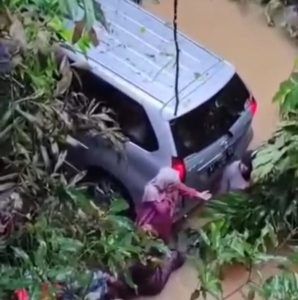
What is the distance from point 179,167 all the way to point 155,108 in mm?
192

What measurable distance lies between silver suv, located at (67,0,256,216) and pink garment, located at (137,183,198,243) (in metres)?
0.06

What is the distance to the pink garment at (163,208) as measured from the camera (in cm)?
320

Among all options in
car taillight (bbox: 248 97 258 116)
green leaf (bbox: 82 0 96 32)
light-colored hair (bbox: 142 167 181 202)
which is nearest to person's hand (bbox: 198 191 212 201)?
light-colored hair (bbox: 142 167 181 202)

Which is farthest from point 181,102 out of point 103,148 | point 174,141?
point 103,148

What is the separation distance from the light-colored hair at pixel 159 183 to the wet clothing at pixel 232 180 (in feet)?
0.70

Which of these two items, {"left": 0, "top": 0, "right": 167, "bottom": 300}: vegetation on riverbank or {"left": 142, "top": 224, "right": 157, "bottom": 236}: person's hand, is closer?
{"left": 0, "top": 0, "right": 167, "bottom": 300}: vegetation on riverbank

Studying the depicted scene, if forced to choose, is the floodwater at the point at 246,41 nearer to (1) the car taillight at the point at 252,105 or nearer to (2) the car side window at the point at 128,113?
(1) the car taillight at the point at 252,105

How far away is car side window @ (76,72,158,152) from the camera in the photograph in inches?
128

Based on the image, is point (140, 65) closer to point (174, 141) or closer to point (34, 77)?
point (174, 141)

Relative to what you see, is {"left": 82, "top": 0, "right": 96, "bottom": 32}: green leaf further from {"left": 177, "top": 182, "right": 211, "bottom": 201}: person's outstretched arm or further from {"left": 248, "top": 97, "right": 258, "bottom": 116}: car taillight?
{"left": 248, "top": 97, "right": 258, "bottom": 116}: car taillight

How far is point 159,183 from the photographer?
128 inches

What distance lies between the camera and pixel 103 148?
10.2 feet

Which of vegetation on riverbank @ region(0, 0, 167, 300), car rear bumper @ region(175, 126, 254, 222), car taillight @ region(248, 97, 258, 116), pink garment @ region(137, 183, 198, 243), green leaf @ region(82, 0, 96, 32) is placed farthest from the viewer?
car taillight @ region(248, 97, 258, 116)

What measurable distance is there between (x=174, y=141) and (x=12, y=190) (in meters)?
0.91
